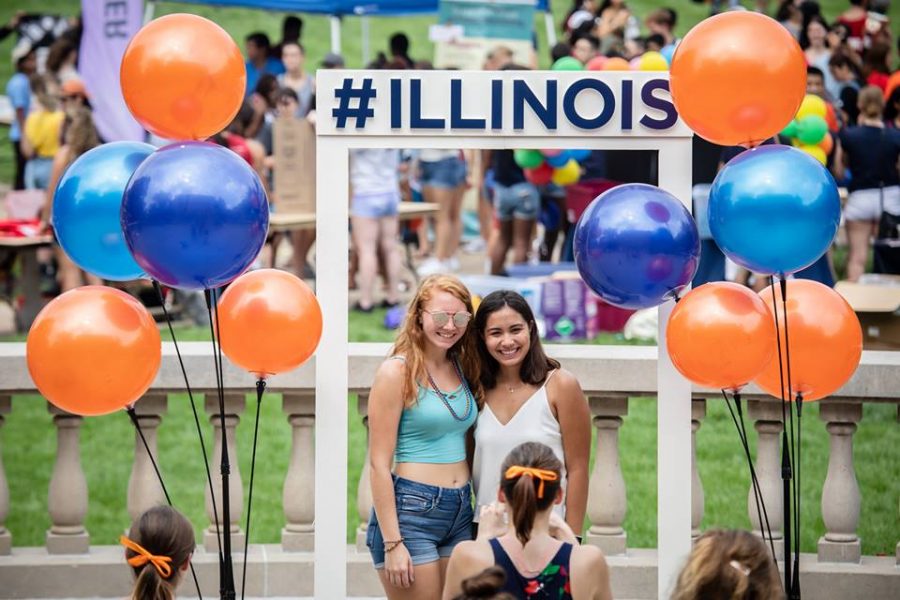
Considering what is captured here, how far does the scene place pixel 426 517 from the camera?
4527 mm

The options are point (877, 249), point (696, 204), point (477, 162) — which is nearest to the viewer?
point (696, 204)

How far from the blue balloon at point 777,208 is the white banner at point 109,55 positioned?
31.3 ft

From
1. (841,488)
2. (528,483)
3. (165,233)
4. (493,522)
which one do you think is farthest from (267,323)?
(841,488)

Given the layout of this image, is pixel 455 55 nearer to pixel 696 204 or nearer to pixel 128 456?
pixel 696 204

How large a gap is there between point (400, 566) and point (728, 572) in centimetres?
140

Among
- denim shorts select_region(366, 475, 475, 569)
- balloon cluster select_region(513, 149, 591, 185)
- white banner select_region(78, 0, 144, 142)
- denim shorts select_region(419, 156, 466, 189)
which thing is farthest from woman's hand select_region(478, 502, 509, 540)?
white banner select_region(78, 0, 144, 142)

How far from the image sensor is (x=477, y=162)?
14930mm

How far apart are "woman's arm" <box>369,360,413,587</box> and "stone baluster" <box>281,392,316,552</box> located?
1065 millimetres

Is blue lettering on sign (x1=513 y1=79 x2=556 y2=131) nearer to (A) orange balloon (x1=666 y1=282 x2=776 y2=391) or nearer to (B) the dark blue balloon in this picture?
(B) the dark blue balloon

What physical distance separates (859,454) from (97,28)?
8432 mm

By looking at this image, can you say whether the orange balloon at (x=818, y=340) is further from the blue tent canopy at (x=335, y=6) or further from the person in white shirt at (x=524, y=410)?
the blue tent canopy at (x=335, y=6)

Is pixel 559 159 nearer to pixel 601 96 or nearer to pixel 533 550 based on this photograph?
pixel 601 96

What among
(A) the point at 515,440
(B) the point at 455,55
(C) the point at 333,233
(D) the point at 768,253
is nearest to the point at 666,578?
(A) the point at 515,440

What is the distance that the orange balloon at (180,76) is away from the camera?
4191 mm
